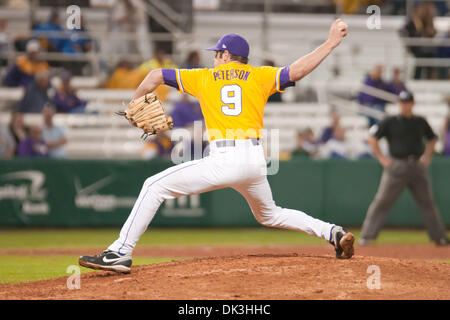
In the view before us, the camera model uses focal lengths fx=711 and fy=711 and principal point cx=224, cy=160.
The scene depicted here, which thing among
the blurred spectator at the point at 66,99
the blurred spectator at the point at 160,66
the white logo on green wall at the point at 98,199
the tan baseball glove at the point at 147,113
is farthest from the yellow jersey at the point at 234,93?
the blurred spectator at the point at 66,99

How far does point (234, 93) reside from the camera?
638cm

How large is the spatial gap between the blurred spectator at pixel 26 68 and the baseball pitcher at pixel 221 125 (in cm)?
950

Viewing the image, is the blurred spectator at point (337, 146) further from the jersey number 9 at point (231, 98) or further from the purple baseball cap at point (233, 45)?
the jersey number 9 at point (231, 98)

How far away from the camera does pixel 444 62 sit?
58.6 feet

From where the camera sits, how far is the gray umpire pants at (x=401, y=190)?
36.6ft

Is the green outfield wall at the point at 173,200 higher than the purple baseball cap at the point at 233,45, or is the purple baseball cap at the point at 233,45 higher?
the purple baseball cap at the point at 233,45

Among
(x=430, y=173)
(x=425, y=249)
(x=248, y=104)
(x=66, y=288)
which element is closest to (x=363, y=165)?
(x=430, y=173)

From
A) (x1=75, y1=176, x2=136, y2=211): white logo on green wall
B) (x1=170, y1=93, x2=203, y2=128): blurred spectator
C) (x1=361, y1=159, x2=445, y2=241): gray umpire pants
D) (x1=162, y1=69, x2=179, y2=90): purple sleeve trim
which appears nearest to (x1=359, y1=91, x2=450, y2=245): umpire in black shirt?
Answer: (x1=361, y1=159, x2=445, y2=241): gray umpire pants

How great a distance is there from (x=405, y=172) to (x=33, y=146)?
7.15 metres

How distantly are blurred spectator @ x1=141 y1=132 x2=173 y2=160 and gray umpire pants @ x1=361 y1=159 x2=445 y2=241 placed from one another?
15.8 feet

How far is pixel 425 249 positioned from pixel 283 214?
4.79 metres

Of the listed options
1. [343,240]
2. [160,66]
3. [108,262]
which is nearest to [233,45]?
[343,240]

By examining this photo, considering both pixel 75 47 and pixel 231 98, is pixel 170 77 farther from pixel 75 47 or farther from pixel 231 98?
pixel 75 47
